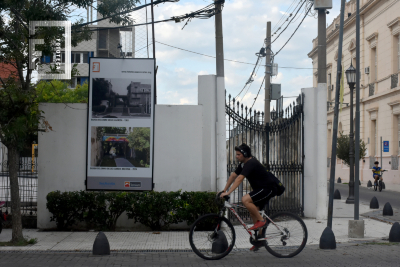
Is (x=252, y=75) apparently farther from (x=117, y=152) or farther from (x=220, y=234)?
(x=220, y=234)

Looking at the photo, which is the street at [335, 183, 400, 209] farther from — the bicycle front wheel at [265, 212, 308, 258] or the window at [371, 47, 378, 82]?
the window at [371, 47, 378, 82]

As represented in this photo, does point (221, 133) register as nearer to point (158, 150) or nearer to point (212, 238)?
point (158, 150)

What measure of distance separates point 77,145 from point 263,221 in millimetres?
5157

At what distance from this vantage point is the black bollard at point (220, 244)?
24.4 feet

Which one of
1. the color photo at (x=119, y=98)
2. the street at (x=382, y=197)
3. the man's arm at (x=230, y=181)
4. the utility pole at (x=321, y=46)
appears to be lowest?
the street at (x=382, y=197)

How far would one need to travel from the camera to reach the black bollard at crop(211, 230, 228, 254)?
745 cm

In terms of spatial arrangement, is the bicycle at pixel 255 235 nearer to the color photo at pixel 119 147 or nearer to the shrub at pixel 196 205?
the shrub at pixel 196 205

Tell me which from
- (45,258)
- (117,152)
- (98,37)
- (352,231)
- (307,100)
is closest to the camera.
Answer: (45,258)

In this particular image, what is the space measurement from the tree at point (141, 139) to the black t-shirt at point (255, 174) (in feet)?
12.4

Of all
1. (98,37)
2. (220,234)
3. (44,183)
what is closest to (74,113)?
(44,183)

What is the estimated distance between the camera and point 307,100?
12.5m

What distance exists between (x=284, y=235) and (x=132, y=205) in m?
3.98

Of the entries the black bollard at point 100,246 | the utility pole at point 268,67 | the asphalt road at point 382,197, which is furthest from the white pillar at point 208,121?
the utility pole at point 268,67

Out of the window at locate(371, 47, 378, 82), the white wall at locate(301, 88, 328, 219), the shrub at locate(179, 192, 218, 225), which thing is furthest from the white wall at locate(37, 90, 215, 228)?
the window at locate(371, 47, 378, 82)
